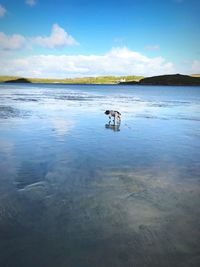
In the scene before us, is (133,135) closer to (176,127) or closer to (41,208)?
(176,127)

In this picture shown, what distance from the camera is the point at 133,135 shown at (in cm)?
1773

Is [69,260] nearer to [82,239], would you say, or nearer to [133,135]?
[82,239]

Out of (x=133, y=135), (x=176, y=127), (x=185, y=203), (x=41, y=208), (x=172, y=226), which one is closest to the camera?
(x=172, y=226)

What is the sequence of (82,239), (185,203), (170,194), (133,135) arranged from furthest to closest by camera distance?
(133,135) < (170,194) < (185,203) < (82,239)

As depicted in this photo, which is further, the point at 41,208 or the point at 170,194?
the point at 170,194

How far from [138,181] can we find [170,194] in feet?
4.59

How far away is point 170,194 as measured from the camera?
27.9 feet

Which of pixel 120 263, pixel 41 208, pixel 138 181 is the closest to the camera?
pixel 120 263

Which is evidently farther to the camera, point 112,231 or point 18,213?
point 18,213

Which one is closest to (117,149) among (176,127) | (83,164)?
(83,164)

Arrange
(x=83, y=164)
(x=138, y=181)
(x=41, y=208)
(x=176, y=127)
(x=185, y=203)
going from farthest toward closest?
(x=176, y=127)
(x=83, y=164)
(x=138, y=181)
(x=185, y=203)
(x=41, y=208)

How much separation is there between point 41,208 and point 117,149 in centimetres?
709

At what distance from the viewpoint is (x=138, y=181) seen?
955 cm

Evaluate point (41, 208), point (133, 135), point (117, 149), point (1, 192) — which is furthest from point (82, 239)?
point (133, 135)
